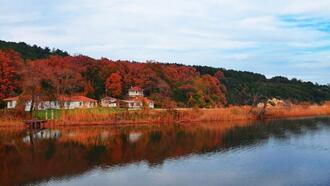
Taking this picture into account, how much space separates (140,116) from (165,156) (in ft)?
94.4

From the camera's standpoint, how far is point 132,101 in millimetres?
73062

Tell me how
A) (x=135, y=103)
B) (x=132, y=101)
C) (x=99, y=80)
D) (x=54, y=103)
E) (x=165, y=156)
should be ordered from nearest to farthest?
(x=165, y=156), (x=54, y=103), (x=135, y=103), (x=132, y=101), (x=99, y=80)

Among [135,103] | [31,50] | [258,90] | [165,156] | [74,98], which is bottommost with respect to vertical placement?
[165,156]

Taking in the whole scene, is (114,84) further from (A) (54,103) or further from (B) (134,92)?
(A) (54,103)

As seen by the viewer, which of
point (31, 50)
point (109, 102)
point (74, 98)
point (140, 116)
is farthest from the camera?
point (31, 50)

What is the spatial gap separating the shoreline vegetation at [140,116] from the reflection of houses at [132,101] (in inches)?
180

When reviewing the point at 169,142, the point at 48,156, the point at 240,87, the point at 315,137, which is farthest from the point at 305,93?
the point at 48,156

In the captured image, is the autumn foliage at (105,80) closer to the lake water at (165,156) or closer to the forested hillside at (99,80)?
the forested hillside at (99,80)

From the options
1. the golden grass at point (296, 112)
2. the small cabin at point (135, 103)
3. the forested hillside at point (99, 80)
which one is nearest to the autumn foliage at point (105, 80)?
the forested hillside at point (99, 80)

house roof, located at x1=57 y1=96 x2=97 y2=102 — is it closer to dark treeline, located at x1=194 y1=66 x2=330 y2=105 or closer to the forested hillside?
the forested hillside

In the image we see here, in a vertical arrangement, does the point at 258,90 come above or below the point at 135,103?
above

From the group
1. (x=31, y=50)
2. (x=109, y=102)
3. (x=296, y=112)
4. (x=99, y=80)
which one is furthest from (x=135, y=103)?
(x=31, y=50)

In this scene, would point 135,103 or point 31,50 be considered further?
point 31,50

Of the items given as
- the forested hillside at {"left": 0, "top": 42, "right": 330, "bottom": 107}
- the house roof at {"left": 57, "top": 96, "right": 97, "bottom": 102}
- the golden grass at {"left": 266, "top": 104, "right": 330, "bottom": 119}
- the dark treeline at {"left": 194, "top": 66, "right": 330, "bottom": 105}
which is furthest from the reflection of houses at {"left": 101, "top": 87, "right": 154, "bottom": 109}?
the dark treeline at {"left": 194, "top": 66, "right": 330, "bottom": 105}
